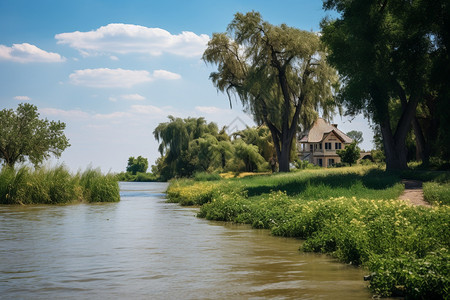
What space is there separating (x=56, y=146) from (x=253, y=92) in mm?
29651

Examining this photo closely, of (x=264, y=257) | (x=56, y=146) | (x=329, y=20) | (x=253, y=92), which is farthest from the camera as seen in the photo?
(x=56, y=146)

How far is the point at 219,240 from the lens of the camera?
1321cm

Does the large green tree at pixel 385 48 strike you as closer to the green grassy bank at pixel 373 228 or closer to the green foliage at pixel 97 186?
the green grassy bank at pixel 373 228

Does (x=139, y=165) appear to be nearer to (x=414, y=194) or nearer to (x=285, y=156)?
(x=285, y=156)

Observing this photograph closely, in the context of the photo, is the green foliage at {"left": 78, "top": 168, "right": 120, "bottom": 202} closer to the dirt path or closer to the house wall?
the dirt path

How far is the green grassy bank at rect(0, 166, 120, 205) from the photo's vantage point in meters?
27.0

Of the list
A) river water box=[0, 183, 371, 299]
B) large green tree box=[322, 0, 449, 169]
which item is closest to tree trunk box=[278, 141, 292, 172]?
large green tree box=[322, 0, 449, 169]

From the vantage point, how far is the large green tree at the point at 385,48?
26.1 metres

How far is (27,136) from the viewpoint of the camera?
56.4m

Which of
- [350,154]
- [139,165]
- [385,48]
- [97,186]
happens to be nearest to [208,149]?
[350,154]

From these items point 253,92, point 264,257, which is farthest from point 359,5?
point 264,257

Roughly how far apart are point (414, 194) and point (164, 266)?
13.9m

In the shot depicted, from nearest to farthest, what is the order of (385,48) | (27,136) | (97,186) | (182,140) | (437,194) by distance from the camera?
(437,194) → (385,48) → (97,186) → (27,136) → (182,140)

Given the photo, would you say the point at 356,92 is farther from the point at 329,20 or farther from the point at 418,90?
the point at 329,20
